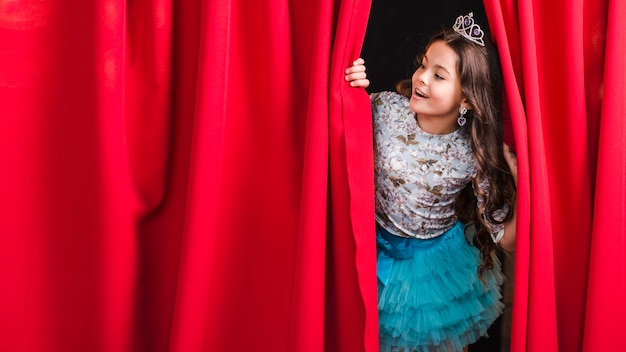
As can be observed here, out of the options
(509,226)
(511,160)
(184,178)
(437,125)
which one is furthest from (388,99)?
(184,178)

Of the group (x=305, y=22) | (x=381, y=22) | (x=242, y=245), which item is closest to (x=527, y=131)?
(x=305, y=22)

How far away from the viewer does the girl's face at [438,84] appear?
177 centimetres

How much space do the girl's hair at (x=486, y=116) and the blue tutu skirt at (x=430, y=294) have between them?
186 mm

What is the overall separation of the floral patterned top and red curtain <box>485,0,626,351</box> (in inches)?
9.0

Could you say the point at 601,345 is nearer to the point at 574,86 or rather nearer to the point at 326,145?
the point at 574,86

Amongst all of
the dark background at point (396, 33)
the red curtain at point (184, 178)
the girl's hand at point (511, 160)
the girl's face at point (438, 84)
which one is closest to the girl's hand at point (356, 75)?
the red curtain at point (184, 178)

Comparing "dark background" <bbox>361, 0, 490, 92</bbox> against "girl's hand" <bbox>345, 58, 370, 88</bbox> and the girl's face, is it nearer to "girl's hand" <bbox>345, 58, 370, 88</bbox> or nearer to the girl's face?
the girl's face

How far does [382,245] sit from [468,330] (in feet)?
1.26

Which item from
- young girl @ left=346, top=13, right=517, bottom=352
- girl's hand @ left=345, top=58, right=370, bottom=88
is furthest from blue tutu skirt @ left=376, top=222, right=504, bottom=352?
girl's hand @ left=345, top=58, right=370, bottom=88

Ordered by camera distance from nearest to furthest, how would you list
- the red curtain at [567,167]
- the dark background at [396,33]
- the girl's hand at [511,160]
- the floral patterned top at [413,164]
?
the red curtain at [567,167] → the girl's hand at [511,160] → the floral patterned top at [413,164] → the dark background at [396,33]

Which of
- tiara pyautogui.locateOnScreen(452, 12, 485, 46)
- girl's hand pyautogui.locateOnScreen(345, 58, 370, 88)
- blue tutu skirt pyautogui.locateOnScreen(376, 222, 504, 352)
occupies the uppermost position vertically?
tiara pyautogui.locateOnScreen(452, 12, 485, 46)

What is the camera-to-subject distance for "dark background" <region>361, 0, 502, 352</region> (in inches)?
98.2

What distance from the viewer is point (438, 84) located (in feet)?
5.81

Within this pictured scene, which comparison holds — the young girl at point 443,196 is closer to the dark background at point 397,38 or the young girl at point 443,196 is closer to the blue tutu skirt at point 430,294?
the blue tutu skirt at point 430,294
